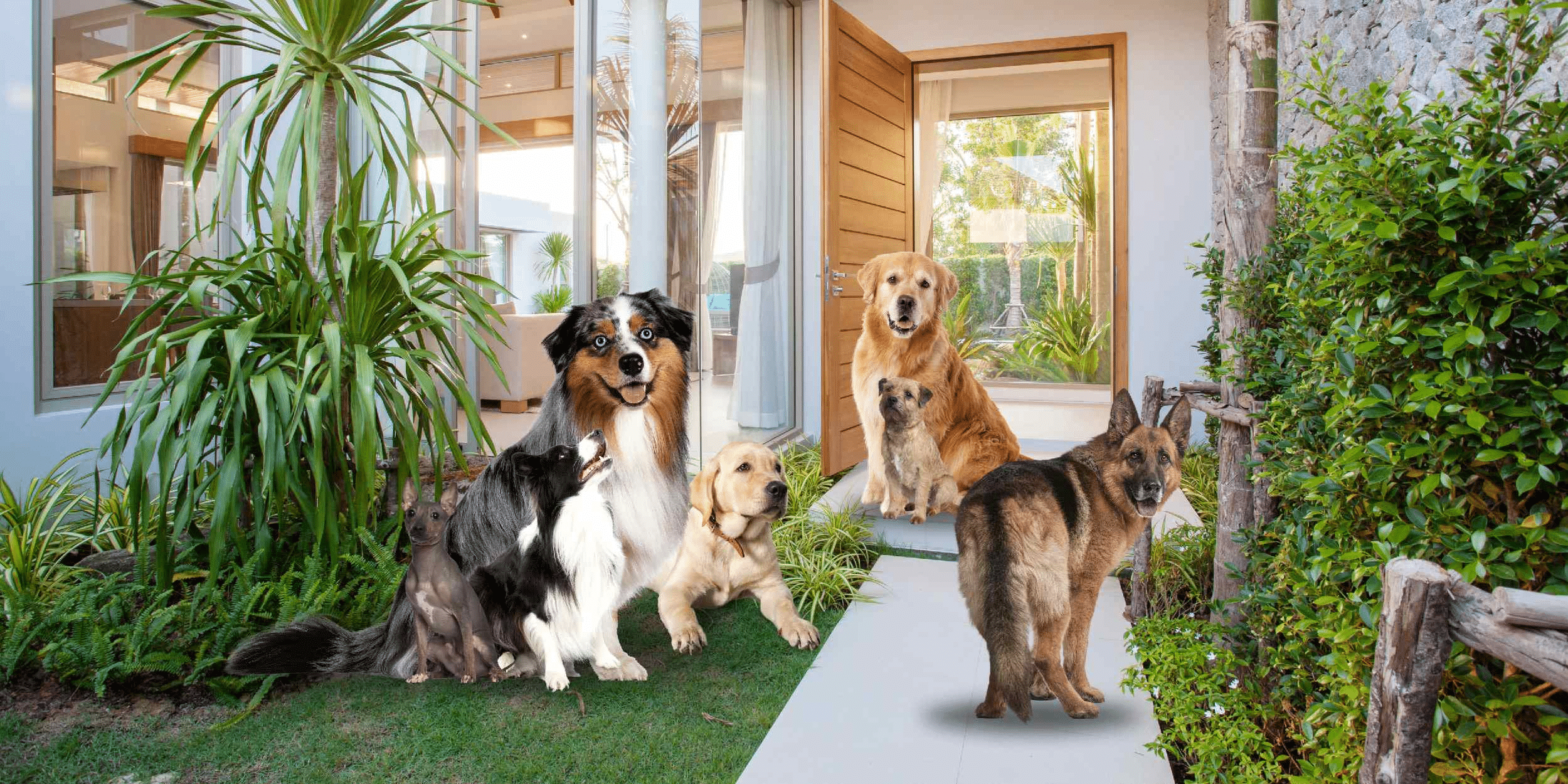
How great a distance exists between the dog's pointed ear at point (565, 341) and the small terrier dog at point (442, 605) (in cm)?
37

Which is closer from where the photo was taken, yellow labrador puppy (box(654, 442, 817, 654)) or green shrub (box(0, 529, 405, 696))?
green shrub (box(0, 529, 405, 696))

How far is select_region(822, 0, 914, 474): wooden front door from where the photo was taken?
378 centimetres

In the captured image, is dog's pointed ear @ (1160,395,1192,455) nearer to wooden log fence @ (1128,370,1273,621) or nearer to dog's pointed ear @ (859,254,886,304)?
wooden log fence @ (1128,370,1273,621)

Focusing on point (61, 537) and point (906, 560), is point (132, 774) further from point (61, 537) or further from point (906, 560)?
point (906, 560)

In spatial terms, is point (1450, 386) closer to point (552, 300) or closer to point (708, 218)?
point (708, 218)

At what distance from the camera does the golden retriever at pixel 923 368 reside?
3375 millimetres

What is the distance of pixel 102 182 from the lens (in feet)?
9.82

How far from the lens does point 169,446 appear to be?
200 cm

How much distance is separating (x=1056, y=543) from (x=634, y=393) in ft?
3.30

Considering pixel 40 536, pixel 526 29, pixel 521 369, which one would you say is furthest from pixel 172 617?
pixel 526 29

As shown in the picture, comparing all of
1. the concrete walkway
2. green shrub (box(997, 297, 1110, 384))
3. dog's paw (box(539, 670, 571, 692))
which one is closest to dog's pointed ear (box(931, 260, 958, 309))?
the concrete walkway

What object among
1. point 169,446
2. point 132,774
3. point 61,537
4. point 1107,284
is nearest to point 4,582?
point 61,537

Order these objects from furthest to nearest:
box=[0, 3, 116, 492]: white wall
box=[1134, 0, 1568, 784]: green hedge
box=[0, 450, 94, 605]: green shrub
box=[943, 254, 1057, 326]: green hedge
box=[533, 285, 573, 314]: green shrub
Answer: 1. box=[943, 254, 1057, 326]: green hedge
2. box=[533, 285, 573, 314]: green shrub
3. box=[0, 3, 116, 492]: white wall
4. box=[0, 450, 94, 605]: green shrub
5. box=[1134, 0, 1568, 784]: green hedge

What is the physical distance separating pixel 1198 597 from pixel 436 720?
6.38 ft
